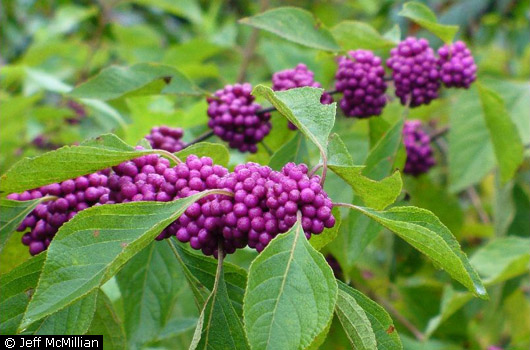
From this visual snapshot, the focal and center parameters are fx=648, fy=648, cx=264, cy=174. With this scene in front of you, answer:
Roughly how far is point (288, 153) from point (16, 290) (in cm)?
61

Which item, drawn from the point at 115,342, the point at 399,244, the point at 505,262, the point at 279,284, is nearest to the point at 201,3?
the point at 399,244

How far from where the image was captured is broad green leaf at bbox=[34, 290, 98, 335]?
1.12 meters

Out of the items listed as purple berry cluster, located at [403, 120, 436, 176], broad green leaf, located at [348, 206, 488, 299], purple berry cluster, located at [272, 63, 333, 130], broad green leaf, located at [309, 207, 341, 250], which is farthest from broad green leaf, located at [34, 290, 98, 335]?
purple berry cluster, located at [403, 120, 436, 176]

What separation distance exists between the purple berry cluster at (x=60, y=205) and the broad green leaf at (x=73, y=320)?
0.44 feet

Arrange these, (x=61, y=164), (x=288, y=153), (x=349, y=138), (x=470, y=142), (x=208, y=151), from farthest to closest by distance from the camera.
Answer: (x=470, y=142) < (x=349, y=138) < (x=288, y=153) < (x=208, y=151) < (x=61, y=164)

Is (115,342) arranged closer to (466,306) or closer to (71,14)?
(466,306)

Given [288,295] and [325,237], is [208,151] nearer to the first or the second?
[325,237]

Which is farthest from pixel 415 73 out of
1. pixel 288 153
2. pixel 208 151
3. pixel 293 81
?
pixel 208 151

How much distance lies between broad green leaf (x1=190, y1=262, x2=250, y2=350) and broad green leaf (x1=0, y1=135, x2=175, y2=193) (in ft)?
0.85

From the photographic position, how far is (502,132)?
1.79 metres

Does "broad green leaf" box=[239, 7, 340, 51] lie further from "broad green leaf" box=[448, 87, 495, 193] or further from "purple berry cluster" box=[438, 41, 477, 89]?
"broad green leaf" box=[448, 87, 495, 193]

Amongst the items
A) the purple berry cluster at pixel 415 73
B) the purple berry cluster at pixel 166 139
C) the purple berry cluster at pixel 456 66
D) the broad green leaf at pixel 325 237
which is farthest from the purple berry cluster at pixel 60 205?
the purple berry cluster at pixel 456 66

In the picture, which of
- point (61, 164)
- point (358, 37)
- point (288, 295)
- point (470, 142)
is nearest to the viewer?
point (288, 295)

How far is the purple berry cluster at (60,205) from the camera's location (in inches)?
46.8
